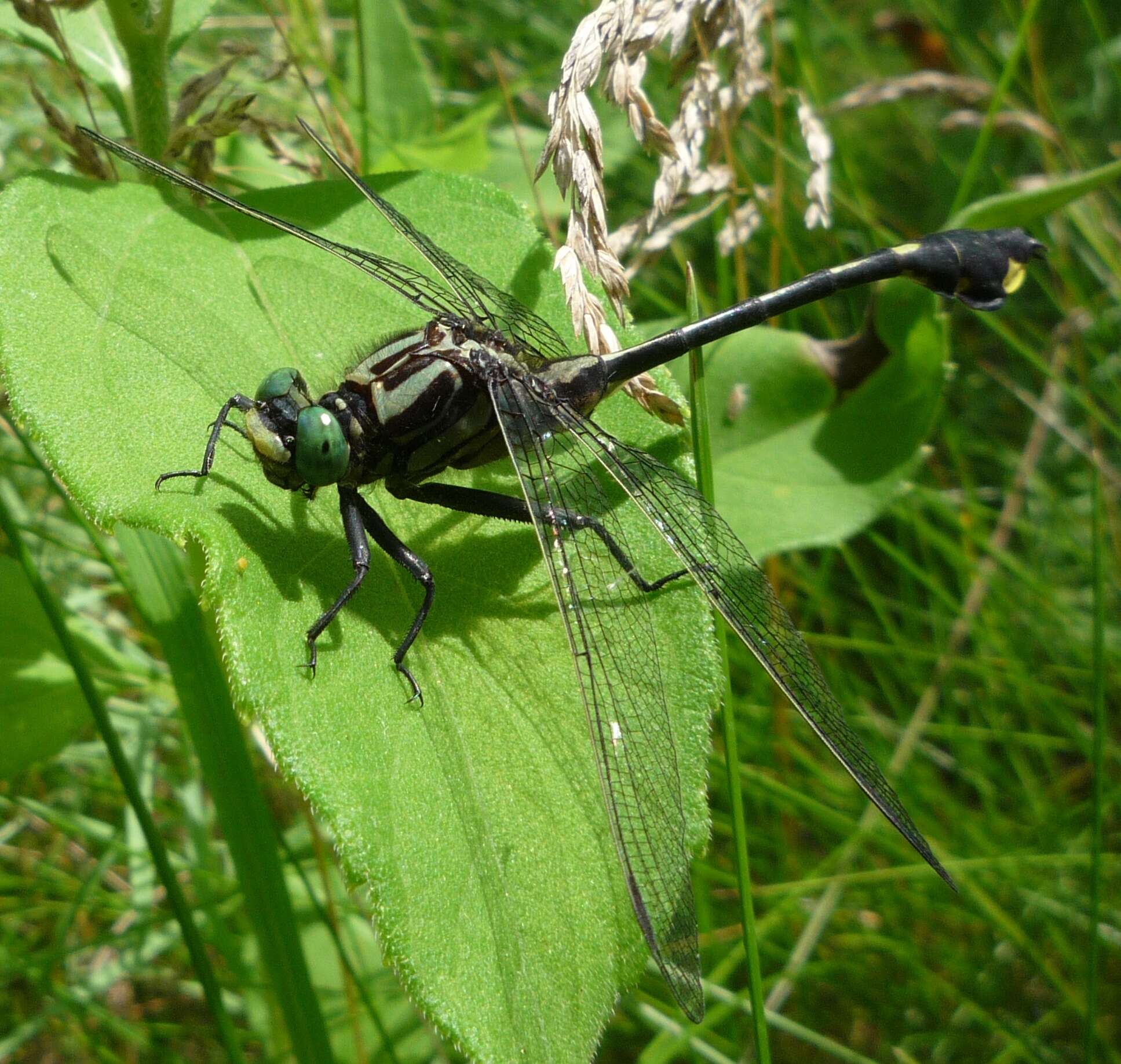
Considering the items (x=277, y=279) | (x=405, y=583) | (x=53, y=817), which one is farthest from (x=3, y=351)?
(x=53, y=817)

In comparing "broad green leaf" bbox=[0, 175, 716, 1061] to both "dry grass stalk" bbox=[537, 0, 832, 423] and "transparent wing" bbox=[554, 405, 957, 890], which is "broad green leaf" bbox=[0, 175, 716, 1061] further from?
"dry grass stalk" bbox=[537, 0, 832, 423]

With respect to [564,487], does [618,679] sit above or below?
below

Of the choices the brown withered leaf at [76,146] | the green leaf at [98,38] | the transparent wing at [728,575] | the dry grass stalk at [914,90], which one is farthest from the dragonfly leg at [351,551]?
Result: the dry grass stalk at [914,90]

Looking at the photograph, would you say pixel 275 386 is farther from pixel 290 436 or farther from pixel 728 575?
pixel 728 575

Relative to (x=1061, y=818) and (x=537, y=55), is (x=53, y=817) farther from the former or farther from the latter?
(x=537, y=55)

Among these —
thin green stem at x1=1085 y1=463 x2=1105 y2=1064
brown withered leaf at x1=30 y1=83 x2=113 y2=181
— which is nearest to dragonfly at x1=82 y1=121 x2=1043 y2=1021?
brown withered leaf at x1=30 y1=83 x2=113 y2=181

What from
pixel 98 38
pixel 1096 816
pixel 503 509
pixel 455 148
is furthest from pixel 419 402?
pixel 1096 816
